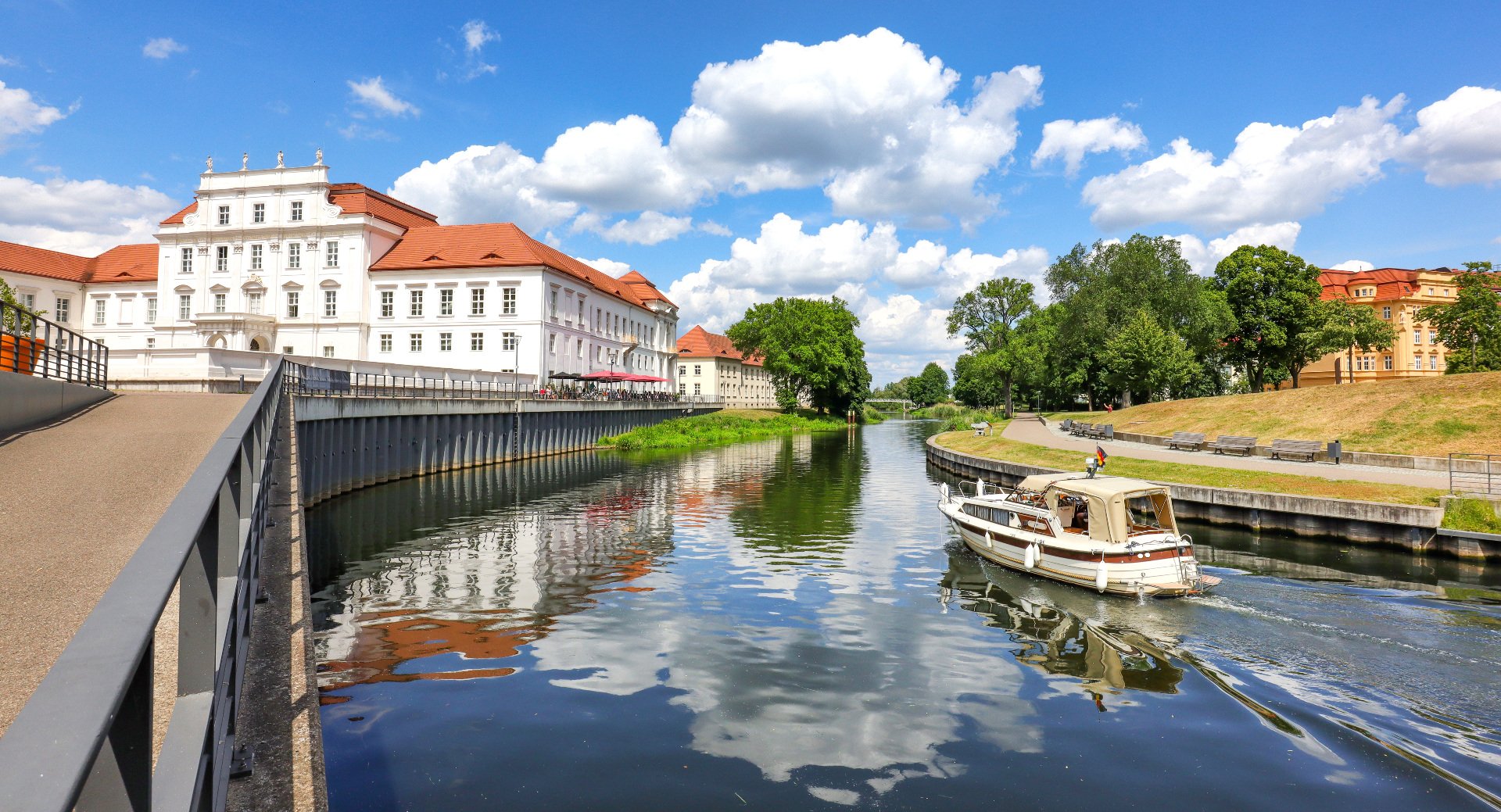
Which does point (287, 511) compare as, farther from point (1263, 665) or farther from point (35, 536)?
point (1263, 665)

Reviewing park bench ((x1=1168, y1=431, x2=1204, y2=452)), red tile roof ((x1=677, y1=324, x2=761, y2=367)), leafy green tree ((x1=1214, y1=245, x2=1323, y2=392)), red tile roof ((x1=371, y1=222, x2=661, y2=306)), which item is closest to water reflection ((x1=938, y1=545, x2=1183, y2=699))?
park bench ((x1=1168, y1=431, x2=1204, y2=452))

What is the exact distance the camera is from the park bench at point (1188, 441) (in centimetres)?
3775

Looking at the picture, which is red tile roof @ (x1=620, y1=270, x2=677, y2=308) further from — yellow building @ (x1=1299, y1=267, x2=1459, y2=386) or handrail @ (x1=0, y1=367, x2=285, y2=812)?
handrail @ (x1=0, y1=367, x2=285, y2=812)

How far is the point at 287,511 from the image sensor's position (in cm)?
1141

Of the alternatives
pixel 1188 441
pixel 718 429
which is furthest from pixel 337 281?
pixel 1188 441

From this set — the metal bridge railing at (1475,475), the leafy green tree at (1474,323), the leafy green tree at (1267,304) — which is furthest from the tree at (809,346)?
the metal bridge railing at (1475,475)

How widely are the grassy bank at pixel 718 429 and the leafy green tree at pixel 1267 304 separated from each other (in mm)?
45627

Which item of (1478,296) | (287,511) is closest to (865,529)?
(287,511)

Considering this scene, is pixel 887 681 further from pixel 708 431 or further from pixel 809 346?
pixel 809 346

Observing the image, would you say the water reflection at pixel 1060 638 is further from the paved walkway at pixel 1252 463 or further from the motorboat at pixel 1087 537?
the paved walkway at pixel 1252 463

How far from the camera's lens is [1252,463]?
1259 inches

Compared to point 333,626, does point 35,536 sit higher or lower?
higher

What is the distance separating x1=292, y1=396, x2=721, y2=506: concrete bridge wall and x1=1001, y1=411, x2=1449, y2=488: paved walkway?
31.7 m

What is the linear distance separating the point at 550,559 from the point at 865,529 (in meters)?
10.2
